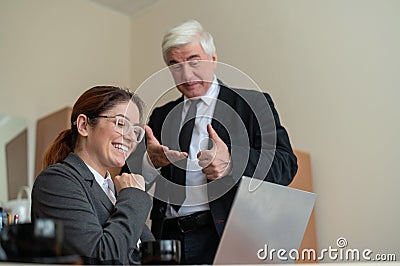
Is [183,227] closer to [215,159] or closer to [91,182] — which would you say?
[215,159]

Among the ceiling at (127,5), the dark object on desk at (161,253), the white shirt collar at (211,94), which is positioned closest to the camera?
the dark object on desk at (161,253)

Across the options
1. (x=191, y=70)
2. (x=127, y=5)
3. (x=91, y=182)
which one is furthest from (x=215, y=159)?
(x=127, y=5)

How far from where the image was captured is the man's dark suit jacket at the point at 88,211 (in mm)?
1024

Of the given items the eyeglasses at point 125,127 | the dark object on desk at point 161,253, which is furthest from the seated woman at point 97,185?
the dark object on desk at point 161,253

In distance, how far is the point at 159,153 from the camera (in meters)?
1.46

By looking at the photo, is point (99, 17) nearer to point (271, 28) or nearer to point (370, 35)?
point (271, 28)

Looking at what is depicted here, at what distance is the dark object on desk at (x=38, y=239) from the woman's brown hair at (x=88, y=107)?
0.64 m

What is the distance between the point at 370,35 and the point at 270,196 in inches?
48.0

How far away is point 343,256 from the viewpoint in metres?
2.01

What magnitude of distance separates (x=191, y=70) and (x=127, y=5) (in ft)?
5.41

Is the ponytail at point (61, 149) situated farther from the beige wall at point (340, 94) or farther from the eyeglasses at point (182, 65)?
the eyeglasses at point (182, 65)

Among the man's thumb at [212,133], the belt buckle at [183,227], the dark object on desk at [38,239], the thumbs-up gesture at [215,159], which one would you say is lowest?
the belt buckle at [183,227]

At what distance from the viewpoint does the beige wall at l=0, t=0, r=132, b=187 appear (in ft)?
9.05

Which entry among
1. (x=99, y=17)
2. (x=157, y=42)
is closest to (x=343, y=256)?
(x=157, y=42)
